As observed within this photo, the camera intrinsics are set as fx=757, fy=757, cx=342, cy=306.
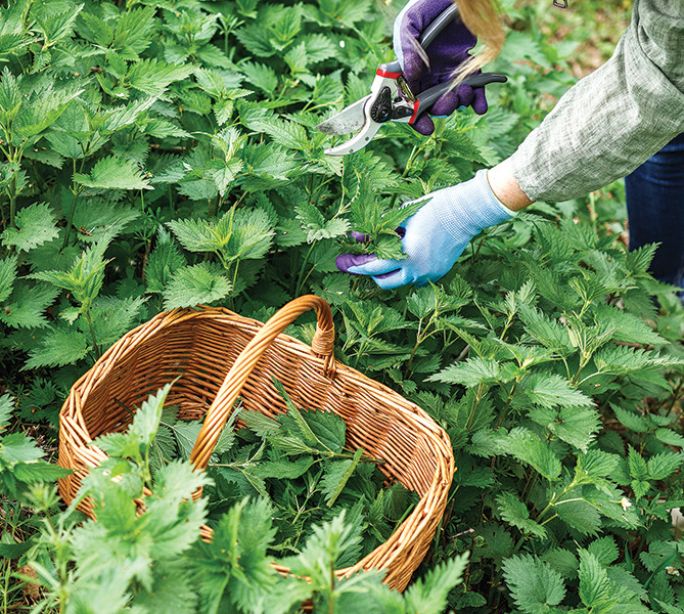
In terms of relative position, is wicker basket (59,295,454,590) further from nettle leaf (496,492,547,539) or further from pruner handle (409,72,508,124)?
pruner handle (409,72,508,124)

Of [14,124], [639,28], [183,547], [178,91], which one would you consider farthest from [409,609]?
[178,91]

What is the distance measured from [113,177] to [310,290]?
0.64m

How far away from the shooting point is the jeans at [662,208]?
2395mm

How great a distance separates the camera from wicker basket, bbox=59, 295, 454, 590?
1379 millimetres

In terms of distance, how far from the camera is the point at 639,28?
1.56 meters

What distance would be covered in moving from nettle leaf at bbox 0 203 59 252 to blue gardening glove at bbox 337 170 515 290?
2.27 ft

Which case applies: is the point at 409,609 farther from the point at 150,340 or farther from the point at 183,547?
the point at 150,340

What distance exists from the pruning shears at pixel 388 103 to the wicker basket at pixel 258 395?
52 centimetres

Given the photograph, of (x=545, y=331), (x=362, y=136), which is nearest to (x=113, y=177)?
(x=362, y=136)

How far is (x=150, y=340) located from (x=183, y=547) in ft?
2.31

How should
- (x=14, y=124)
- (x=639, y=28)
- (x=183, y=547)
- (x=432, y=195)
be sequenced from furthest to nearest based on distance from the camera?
(x=432, y=195)
(x=14, y=124)
(x=639, y=28)
(x=183, y=547)

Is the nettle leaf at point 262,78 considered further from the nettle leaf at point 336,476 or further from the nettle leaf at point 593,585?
the nettle leaf at point 593,585

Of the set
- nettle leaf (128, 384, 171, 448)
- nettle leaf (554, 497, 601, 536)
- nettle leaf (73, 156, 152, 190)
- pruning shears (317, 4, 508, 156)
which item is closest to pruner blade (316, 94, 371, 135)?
pruning shears (317, 4, 508, 156)

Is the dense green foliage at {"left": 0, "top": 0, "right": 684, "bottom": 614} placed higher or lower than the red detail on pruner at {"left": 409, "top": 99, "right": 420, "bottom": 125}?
lower
